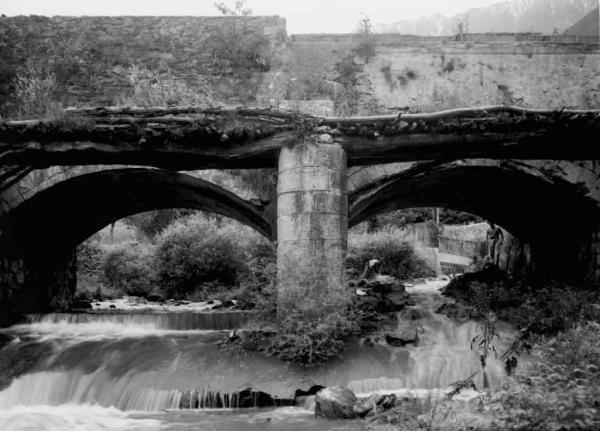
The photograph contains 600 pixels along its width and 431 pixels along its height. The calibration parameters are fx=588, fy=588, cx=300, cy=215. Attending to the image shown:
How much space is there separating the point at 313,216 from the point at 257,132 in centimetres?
141

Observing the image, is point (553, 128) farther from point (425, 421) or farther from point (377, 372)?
point (425, 421)

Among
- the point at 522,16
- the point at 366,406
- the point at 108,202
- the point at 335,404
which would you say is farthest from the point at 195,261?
the point at 522,16

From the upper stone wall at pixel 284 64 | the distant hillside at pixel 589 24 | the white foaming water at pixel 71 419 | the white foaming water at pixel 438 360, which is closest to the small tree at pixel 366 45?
the upper stone wall at pixel 284 64

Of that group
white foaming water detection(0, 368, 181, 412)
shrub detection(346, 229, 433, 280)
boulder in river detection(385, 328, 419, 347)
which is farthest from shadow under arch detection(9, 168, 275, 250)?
shrub detection(346, 229, 433, 280)

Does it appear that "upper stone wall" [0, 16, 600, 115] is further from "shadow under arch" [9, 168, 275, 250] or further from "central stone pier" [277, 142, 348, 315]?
"central stone pier" [277, 142, 348, 315]

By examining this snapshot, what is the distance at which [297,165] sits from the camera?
827 centimetres

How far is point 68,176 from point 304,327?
5.02 metres

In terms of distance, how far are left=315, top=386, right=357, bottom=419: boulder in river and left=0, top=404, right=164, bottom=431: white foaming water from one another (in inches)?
63.7

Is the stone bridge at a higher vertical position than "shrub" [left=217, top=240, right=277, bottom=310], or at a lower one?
higher

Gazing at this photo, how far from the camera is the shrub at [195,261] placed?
57.6 feet

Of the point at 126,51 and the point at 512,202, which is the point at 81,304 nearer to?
the point at 126,51

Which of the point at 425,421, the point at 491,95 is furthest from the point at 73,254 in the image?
the point at 425,421

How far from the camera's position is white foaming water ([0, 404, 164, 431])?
591 centimetres

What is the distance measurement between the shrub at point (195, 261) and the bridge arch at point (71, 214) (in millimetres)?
4334
